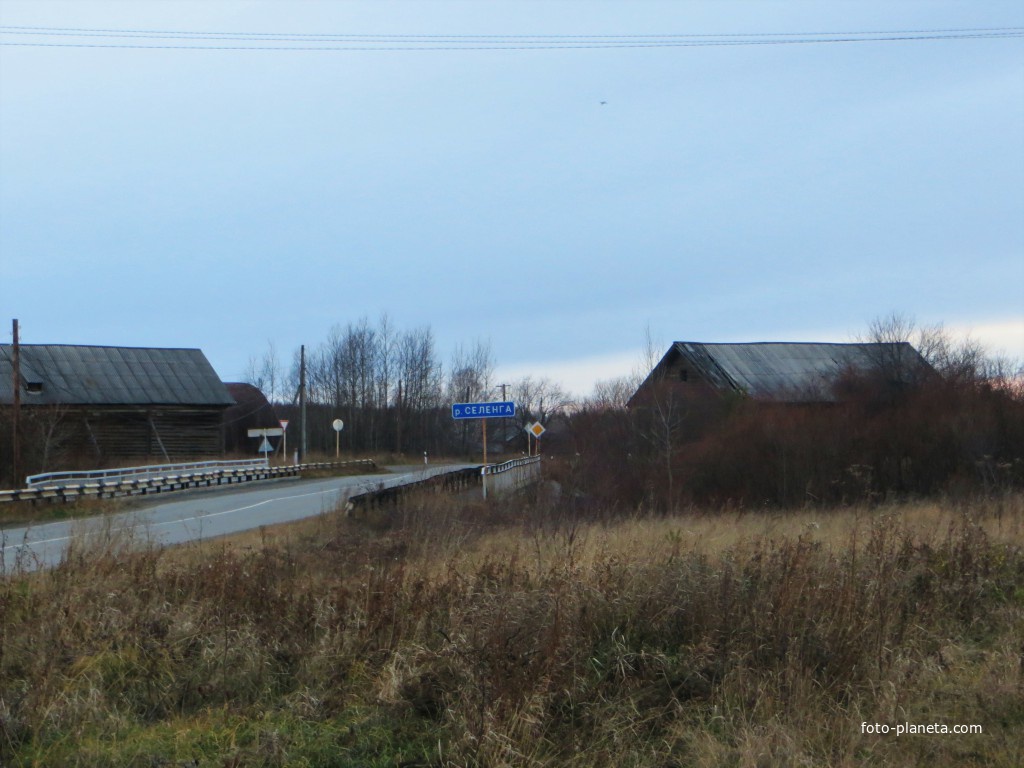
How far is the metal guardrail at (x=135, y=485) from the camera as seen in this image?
28084 mm

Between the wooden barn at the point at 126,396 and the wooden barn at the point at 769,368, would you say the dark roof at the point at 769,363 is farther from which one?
the wooden barn at the point at 126,396

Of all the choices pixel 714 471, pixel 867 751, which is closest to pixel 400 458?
pixel 714 471

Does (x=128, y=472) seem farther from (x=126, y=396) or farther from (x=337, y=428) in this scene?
(x=337, y=428)

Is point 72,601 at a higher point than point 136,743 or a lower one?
higher

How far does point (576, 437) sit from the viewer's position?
37.4 metres

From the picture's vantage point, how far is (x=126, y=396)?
167ft

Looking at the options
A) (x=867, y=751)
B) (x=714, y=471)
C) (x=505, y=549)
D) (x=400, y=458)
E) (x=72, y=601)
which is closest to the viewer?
(x=867, y=751)

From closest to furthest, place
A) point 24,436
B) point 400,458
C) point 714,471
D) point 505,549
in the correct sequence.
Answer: point 505,549
point 714,471
point 24,436
point 400,458

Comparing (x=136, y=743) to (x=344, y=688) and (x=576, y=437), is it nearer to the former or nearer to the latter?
(x=344, y=688)

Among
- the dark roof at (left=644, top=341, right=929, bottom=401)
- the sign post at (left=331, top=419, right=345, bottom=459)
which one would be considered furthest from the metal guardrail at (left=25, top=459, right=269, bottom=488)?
the dark roof at (left=644, top=341, right=929, bottom=401)

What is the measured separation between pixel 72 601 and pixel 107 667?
1215 millimetres

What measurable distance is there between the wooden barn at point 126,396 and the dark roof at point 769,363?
26.1 meters

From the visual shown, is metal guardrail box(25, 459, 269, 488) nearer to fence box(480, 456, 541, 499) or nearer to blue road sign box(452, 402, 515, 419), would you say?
fence box(480, 456, 541, 499)

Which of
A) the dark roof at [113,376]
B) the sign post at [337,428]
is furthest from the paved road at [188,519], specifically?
the dark roof at [113,376]
